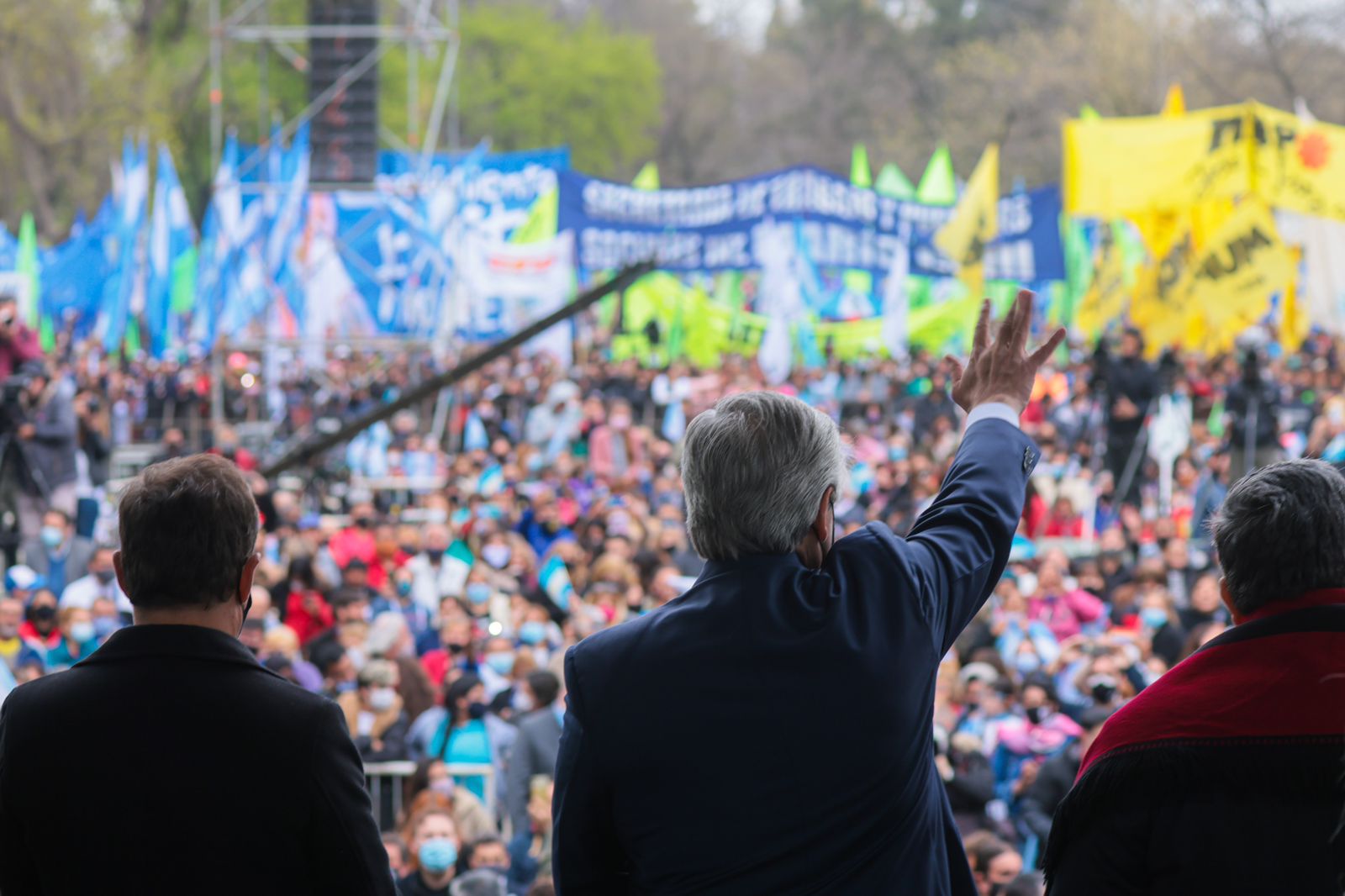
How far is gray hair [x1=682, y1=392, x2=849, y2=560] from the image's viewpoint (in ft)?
6.92

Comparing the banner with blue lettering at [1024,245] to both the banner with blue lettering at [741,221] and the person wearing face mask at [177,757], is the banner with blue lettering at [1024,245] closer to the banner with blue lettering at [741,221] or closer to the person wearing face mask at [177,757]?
→ the banner with blue lettering at [741,221]

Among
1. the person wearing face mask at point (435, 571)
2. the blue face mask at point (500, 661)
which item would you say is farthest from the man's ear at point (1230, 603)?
the person wearing face mask at point (435, 571)

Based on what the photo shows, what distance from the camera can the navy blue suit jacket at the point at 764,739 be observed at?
2031 mm

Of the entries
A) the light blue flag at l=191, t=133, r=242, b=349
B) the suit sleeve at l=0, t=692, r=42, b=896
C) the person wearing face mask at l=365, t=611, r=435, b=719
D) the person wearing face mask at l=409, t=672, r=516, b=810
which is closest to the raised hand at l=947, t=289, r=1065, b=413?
the suit sleeve at l=0, t=692, r=42, b=896

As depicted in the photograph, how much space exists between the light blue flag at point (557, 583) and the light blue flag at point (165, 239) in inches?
521

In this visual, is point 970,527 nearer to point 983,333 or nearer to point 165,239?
point 983,333

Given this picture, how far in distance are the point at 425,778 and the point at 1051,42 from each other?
50496mm

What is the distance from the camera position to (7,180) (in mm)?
46125

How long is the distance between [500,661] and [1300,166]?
33.0 feet

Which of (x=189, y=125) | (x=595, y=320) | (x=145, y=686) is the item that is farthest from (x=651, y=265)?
(x=189, y=125)

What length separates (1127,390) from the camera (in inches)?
564

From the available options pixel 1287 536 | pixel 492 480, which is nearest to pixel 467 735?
pixel 1287 536

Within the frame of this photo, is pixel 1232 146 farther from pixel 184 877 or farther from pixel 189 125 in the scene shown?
pixel 189 125

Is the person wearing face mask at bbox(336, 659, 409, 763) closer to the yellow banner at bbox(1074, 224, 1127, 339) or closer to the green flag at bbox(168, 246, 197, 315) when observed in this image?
the yellow banner at bbox(1074, 224, 1127, 339)
